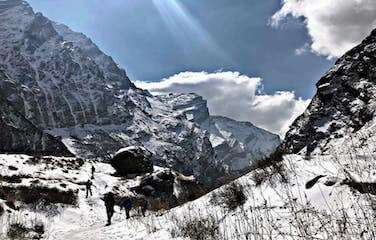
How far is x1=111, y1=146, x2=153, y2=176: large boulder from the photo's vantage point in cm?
6412

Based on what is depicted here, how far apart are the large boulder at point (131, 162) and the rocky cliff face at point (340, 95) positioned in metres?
20.5

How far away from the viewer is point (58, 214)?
3256 centimetres

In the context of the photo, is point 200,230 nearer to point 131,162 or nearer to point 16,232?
point 16,232

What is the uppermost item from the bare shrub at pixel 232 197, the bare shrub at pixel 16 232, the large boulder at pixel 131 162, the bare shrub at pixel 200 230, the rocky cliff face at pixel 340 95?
the rocky cliff face at pixel 340 95

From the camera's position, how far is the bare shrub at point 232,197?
11.1 metres

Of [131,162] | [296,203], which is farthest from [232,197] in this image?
[131,162]

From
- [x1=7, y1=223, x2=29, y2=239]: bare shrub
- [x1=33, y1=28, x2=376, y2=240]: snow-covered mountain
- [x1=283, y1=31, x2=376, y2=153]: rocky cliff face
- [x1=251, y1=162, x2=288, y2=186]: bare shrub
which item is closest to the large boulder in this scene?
[x1=283, y1=31, x2=376, y2=153]: rocky cliff face

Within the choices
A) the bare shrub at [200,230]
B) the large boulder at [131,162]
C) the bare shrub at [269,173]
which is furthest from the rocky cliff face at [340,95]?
the bare shrub at [200,230]

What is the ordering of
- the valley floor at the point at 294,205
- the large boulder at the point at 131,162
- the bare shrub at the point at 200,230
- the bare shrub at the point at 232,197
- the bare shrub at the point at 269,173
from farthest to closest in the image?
the large boulder at the point at 131,162, the bare shrub at the point at 232,197, the bare shrub at the point at 269,173, the bare shrub at the point at 200,230, the valley floor at the point at 294,205

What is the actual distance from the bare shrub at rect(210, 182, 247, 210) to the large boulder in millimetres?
51603

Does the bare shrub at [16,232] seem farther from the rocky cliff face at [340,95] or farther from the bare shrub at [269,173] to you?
the rocky cliff face at [340,95]

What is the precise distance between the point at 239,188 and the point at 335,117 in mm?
55341

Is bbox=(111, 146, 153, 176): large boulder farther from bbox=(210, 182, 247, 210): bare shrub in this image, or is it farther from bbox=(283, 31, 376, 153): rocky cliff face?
bbox=(210, 182, 247, 210): bare shrub

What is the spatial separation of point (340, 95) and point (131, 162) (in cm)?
3128
